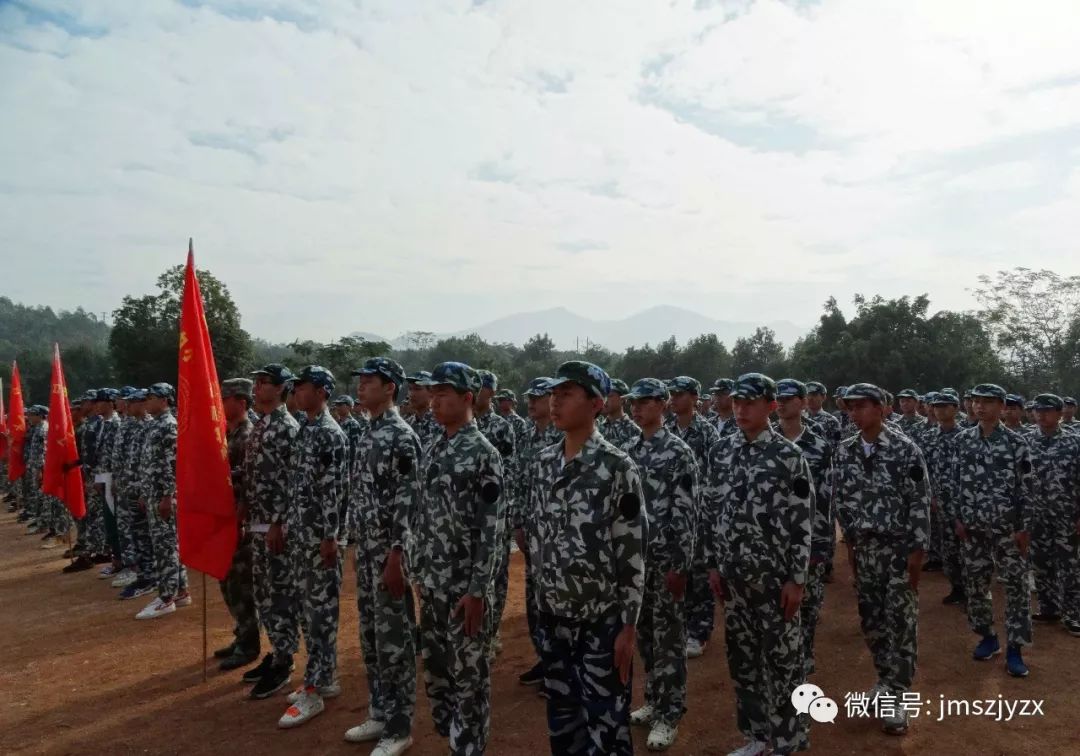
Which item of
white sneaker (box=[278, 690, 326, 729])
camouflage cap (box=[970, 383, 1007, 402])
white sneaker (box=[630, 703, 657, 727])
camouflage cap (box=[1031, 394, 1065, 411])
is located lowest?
white sneaker (box=[630, 703, 657, 727])

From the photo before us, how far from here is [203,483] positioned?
6.27 metres

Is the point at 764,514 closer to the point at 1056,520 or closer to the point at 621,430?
the point at 621,430

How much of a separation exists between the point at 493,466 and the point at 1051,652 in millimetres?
6384

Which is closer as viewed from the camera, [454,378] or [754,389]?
[454,378]

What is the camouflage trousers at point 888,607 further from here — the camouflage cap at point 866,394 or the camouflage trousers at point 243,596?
the camouflage trousers at point 243,596

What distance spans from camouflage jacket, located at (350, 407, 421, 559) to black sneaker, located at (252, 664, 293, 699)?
81.6 inches

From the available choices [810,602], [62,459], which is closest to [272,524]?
[810,602]

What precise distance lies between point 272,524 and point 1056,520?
8351 millimetres

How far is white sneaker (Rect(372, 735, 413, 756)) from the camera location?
4.78 m

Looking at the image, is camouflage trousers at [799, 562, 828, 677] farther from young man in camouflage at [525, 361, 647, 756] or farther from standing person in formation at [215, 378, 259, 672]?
standing person in formation at [215, 378, 259, 672]

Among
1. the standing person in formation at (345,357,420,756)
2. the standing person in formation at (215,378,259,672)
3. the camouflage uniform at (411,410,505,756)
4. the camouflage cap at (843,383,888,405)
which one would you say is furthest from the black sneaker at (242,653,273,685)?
the camouflage cap at (843,383,888,405)

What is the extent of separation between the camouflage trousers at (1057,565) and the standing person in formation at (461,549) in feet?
22.7

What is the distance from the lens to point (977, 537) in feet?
21.9

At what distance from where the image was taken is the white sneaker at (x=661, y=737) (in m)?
4.91
